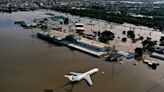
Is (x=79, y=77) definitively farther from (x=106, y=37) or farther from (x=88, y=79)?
(x=106, y=37)

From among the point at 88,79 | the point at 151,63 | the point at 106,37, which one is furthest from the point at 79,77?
the point at 106,37

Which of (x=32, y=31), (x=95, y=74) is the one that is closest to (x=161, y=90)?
(x=95, y=74)

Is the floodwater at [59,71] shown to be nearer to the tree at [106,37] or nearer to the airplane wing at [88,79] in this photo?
the airplane wing at [88,79]

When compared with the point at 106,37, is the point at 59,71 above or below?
below

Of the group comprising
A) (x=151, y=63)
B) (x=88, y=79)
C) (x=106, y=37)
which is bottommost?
(x=88, y=79)

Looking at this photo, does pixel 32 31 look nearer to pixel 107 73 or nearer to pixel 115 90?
pixel 107 73

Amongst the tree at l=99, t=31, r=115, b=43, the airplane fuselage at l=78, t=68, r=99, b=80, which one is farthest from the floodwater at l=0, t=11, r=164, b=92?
the tree at l=99, t=31, r=115, b=43

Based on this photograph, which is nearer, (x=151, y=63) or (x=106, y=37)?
(x=151, y=63)

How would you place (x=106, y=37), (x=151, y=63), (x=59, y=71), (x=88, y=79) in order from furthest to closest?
(x=106, y=37) < (x=151, y=63) < (x=59, y=71) < (x=88, y=79)
